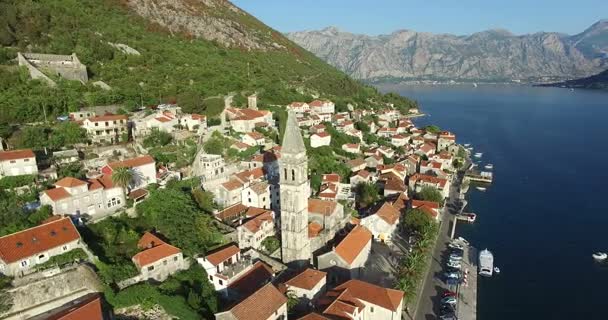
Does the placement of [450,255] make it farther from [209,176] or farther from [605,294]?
[209,176]

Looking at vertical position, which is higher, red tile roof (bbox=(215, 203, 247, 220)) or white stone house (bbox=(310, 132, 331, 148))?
white stone house (bbox=(310, 132, 331, 148))

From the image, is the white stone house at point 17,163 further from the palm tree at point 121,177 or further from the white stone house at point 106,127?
the white stone house at point 106,127

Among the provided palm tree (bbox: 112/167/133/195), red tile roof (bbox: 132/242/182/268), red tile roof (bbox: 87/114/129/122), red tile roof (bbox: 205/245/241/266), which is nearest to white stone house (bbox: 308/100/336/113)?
red tile roof (bbox: 87/114/129/122)

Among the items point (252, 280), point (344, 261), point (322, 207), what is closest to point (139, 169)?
point (252, 280)

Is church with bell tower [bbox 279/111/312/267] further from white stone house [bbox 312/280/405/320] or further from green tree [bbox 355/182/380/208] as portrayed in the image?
green tree [bbox 355/182/380/208]

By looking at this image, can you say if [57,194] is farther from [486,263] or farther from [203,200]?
[486,263]
